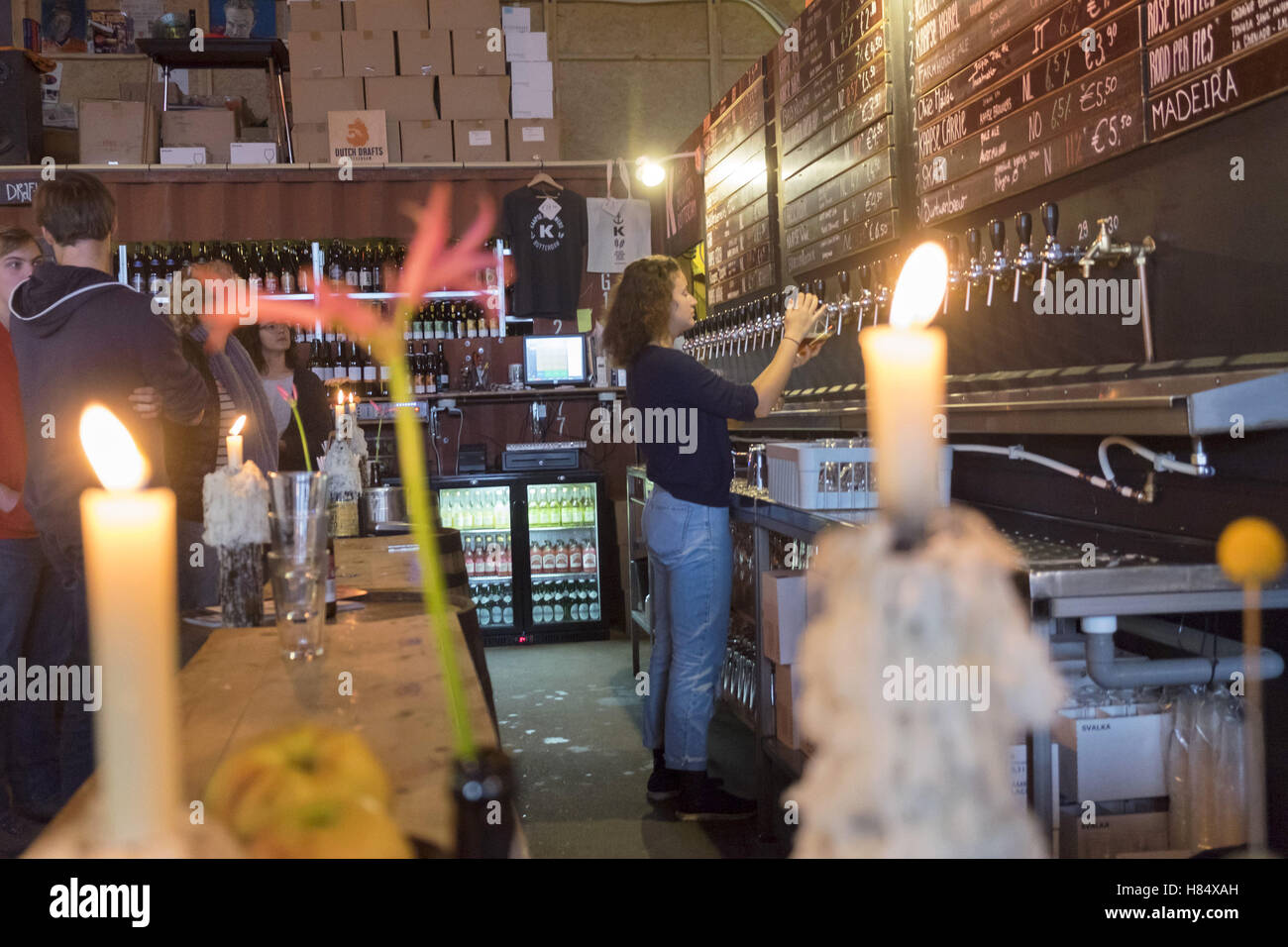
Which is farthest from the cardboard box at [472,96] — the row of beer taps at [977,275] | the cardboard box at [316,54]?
the row of beer taps at [977,275]

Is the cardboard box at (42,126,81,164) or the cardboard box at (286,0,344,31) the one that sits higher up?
the cardboard box at (286,0,344,31)

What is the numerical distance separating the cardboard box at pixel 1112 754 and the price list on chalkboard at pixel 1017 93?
1.40 m

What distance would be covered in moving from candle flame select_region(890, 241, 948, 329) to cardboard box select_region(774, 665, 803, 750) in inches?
101

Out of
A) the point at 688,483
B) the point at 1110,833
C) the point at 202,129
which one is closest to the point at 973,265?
the point at 688,483

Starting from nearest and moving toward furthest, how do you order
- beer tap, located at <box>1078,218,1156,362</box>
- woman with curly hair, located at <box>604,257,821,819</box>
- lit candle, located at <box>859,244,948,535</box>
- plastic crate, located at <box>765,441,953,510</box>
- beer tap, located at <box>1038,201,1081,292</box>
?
1. lit candle, located at <box>859,244,948,535</box>
2. beer tap, located at <box>1078,218,1156,362</box>
3. beer tap, located at <box>1038,201,1081,292</box>
4. plastic crate, located at <box>765,441,953,510</box>
5. woman with curly hair, located at <box>604,257,821,819</box>

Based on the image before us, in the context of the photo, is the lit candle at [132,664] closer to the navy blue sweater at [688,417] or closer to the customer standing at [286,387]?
the navy blue sweater at [688,417]

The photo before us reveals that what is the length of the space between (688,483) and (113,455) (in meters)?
3.03

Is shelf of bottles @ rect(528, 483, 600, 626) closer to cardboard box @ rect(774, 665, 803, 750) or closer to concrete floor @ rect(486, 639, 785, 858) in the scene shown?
concrete floor @ rect(486, 639, 785, 858)

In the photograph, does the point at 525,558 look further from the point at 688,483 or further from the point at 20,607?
the point at 20,607

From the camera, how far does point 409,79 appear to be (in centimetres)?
712

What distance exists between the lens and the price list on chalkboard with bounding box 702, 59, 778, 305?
17.8ft

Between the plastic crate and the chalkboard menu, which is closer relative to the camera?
the plastic crate

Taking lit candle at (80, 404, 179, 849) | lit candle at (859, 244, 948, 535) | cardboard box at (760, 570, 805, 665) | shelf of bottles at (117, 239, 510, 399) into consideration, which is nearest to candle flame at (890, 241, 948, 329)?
lit candle at (859, 244, 948, 535)
